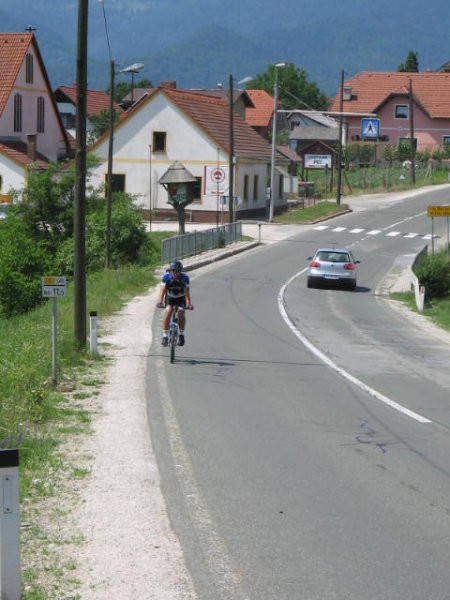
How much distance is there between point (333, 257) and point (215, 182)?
1921cm

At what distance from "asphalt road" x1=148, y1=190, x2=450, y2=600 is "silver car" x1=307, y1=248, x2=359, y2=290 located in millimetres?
11718

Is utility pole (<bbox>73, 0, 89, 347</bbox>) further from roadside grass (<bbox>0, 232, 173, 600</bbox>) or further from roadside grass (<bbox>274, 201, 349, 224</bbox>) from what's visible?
roadside grass (<bbox>274, 201, 349, 224</bbox>)

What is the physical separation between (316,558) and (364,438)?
16.1 feet

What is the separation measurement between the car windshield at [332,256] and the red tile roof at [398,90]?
223ft

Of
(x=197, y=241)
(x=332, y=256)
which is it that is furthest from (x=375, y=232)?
(x=332, y=256)

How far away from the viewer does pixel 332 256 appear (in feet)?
130

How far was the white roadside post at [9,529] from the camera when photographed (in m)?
7.14

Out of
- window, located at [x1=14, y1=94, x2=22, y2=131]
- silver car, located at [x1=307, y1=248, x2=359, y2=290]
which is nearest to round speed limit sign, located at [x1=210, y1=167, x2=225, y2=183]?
silver car, located at [x1=307, y1=248, x2=359, y2=290]

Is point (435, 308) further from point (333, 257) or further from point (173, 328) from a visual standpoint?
point (173, 328)

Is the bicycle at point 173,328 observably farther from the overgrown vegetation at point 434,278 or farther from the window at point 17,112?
the window at point 17,112

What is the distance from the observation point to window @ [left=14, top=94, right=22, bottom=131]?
6972 cm

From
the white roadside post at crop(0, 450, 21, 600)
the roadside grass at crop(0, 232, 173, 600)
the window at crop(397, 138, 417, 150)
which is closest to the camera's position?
the white roadside post at crop(0, 450, 21, 600)

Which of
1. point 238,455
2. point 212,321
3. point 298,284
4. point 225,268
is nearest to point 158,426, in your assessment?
point 238,455

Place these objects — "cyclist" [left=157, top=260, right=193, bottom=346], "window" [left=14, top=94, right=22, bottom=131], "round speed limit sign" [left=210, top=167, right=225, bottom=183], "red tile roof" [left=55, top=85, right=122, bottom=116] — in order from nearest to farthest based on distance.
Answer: "cyclist" [left=157, top=260, right=193, bottom=346]
"round speed limit sign" [left=210, top=167, right=225, bottom=183]
"window" [left=14, top=94, right=22, bottom=131]
"red tile roof" [left=55, top=85, right=122, bottom=116]
